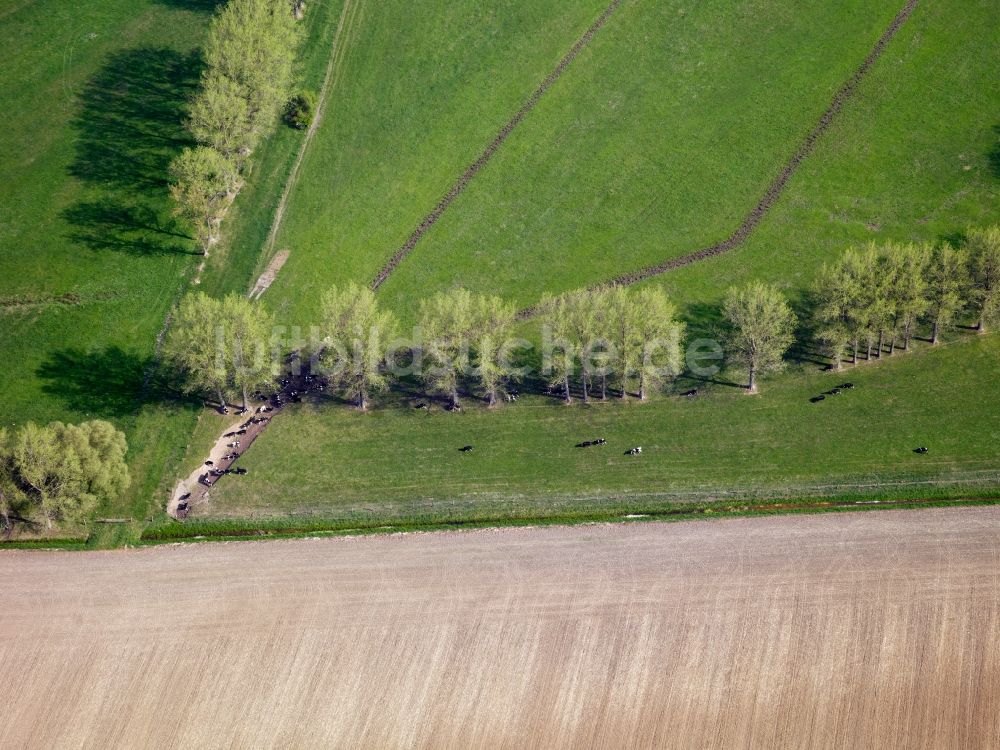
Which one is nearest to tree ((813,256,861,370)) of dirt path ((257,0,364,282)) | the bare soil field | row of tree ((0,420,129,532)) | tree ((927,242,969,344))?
tree ((927,242,969,344))

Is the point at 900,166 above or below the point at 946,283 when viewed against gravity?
above

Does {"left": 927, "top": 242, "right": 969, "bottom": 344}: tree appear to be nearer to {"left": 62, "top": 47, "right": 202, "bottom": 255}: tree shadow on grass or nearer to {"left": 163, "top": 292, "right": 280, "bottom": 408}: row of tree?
{"left": 163, "top": 292, "right": 280, "bottom": 408}: row of tree

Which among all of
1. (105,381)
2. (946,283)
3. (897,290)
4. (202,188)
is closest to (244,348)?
(105,381)

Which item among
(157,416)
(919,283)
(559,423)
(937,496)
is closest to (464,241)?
(559,423)

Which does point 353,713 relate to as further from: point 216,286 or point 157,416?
point 216,286

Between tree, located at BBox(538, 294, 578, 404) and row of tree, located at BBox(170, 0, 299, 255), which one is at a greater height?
row of tree, located at BBox(170, 0, 299, 255)

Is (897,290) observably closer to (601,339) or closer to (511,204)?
(601,339)

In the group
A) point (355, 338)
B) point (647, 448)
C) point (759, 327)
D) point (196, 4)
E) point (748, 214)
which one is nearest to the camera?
point (647, 448)
